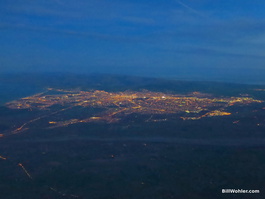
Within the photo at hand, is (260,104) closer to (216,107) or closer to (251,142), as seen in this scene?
(216,107)

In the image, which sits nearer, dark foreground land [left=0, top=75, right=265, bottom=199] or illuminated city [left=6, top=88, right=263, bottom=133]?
dark foreground land [left=0, top=75, right=265, bottom=199]

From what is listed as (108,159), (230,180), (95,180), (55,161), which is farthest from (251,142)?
(55,161)

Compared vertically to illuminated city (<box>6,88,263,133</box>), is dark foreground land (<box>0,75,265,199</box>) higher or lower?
lower

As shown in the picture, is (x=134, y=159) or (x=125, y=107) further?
(x=125, y=107)

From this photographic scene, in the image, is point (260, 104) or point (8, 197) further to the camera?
point (260, 104)

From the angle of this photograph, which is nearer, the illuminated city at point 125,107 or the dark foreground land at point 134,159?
the dark foreground land at point 134,159

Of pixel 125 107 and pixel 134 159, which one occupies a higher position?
pixel 125 107

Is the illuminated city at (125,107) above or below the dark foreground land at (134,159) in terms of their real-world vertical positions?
above

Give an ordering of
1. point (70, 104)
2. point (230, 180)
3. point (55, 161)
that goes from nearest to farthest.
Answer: point (230, 180), point (55, 161), point (70, 104)
